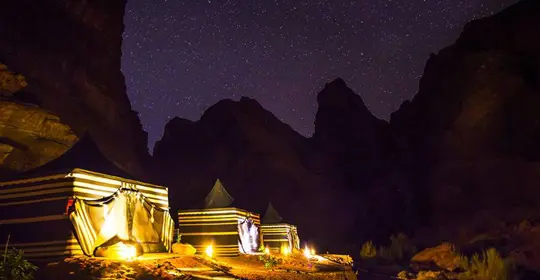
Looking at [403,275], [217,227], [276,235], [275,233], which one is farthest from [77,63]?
[403,275]

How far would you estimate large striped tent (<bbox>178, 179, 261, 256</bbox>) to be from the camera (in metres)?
23.9

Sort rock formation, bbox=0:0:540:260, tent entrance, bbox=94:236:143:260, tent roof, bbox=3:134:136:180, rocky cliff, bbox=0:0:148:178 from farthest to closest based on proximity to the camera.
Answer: rocky cliff, bbox=0:0:148:178 → rock formation, bbox=0:0:540:260 → tent roof, bbox=3:134:136:180 → tent entrance, bbox=94:236:143:260

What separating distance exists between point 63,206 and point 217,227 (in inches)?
458

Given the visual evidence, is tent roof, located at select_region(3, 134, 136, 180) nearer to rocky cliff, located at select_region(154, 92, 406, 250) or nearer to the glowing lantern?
the glowing lantern

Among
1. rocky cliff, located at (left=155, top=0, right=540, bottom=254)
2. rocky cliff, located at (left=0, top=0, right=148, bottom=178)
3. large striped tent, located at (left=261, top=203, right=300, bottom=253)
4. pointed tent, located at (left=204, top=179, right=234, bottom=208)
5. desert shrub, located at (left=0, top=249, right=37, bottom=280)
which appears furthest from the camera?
rocky cliff, located at (left=155, top=0, right=540, bottom=254)

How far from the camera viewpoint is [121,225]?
50.5 ft

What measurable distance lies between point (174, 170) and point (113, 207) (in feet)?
207

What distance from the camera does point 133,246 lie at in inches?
557

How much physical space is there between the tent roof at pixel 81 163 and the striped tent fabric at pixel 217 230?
8615mm

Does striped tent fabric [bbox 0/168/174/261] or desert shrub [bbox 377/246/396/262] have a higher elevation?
striped tent fabric [bbox 0/168/174/261]

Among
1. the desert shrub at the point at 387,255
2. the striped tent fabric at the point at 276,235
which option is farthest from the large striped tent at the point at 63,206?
the desert shrub at the point at 387,255

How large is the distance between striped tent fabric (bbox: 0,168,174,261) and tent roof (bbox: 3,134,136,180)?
35 centimetres

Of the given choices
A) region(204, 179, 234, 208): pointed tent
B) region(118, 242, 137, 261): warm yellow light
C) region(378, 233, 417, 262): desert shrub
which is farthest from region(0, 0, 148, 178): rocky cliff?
region(378, 233, 417, 262): desert shrub

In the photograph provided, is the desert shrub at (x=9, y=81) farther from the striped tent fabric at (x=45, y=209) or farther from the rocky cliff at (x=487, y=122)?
the rocky cliff at (x=487, y=122)
